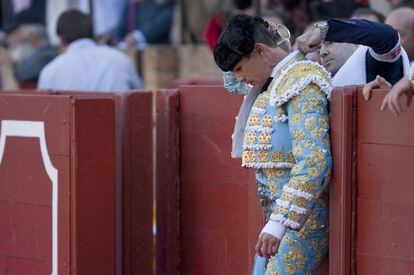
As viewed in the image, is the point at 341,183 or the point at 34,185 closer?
the point at 341,183

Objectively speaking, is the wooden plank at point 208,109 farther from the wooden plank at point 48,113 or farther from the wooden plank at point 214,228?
the wooden plank at point 48,113

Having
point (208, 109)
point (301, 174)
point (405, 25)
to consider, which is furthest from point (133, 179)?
point (301, 174)

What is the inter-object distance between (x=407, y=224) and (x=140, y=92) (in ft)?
6.61

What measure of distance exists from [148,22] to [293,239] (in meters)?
7.22

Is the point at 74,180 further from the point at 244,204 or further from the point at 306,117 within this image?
the point at 306,117

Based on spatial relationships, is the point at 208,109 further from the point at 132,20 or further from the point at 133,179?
the point at 132,20

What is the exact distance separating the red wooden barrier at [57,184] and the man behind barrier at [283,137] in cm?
124

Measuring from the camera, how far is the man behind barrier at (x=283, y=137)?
386cm

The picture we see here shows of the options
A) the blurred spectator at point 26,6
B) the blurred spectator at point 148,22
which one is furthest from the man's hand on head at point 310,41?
the blurred spectator at point 26,6

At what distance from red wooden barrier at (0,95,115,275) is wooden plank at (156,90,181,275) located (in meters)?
0.32

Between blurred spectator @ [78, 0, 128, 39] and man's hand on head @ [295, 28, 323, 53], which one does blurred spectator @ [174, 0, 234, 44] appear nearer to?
blurred spectator @ [78, 0, 128, 39]

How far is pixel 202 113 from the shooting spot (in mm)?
5391

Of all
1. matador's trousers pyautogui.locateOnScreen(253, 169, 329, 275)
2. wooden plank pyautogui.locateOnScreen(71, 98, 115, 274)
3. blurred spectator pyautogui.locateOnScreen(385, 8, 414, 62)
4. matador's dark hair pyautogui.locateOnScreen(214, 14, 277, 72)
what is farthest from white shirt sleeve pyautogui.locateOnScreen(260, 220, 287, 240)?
blurred spectator pyautogui.locateOnScreen(385, 8, 414, 62)

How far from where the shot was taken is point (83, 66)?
7531 mm
